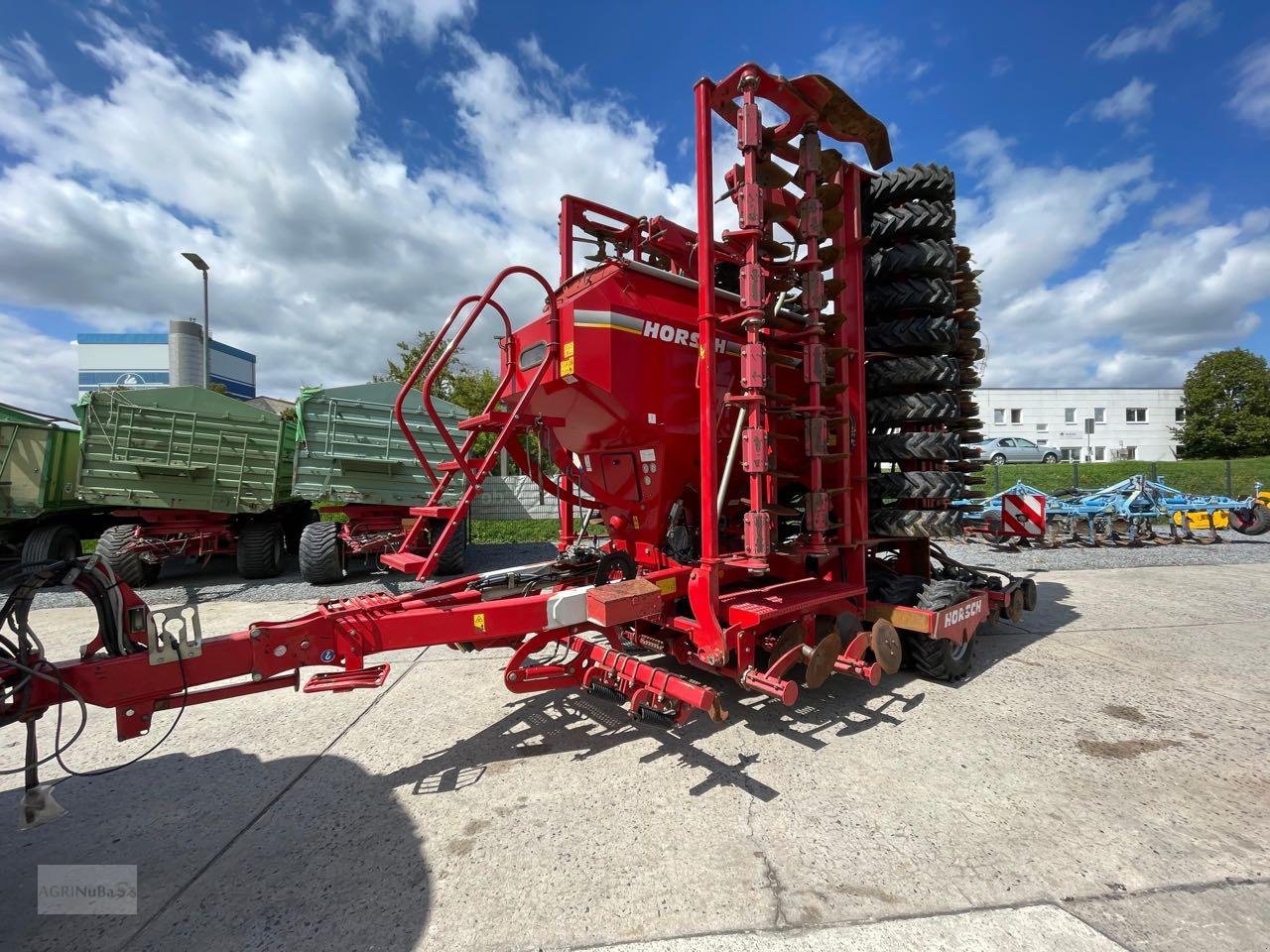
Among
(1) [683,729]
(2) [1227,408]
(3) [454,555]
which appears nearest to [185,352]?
(3) [454,555]

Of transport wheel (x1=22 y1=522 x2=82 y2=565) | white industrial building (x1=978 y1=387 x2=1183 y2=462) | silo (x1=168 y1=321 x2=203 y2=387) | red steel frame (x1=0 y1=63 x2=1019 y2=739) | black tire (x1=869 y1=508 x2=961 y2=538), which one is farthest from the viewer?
silo (x1=168 y1=321 x2=203 y2=387)

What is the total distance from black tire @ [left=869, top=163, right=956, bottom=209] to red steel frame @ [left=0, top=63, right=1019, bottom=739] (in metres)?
0.20

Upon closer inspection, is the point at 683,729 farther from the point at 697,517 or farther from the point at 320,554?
the point at 320,554

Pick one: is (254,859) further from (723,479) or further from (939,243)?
(939,243)

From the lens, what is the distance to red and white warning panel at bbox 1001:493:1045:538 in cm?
776

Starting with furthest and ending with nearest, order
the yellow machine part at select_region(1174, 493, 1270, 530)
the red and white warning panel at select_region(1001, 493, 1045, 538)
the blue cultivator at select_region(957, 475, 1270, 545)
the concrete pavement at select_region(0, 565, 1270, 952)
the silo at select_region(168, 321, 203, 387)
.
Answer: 1. the silo at select_region(168, 321, 203, 387)
2. the yellow machine part at select_region(1174, 493, 1270, 530)
3. the blue cultivator at select_region(957, 475, 1270, 545)
4. the red and white warning panel at select_region(1001, 493, 1045, 538)
5. the concrete pavement at select_region(0, 565, 1270, 952)

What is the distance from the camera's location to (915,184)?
4555mm

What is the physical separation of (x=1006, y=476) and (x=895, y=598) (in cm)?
2078

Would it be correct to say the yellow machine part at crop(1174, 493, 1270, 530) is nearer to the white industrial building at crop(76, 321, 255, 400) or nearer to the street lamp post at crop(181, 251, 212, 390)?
the street lamp post at crop(181, 251, 212, 390)

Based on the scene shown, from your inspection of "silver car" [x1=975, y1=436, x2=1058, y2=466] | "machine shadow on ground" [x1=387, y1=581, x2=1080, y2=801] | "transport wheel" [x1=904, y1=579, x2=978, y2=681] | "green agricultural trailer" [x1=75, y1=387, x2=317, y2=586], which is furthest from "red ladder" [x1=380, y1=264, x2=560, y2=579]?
"silver car" [x1=975, y1=436, x2=1058, y2=466]

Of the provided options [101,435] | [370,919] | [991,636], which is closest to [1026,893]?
[370,919]

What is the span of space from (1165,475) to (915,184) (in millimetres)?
24674

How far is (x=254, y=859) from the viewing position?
2.62m

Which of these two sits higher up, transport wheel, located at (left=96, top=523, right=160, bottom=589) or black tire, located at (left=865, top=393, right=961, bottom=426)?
black tire, located at (left=865, top=393, right=961, bottom=426)
